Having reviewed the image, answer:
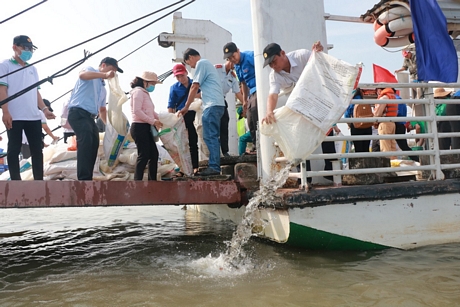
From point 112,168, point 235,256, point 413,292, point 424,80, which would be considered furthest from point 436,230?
point 112,168

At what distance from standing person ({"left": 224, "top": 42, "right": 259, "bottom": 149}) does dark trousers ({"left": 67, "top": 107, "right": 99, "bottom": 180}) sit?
1.82 m

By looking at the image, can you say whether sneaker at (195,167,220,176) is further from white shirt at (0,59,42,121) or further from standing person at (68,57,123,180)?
white shirt at (0,59,42,121)

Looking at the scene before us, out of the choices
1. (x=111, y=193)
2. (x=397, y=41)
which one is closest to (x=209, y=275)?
(x=111, y=193)

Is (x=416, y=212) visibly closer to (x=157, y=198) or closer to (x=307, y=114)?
(x=307, y=114)

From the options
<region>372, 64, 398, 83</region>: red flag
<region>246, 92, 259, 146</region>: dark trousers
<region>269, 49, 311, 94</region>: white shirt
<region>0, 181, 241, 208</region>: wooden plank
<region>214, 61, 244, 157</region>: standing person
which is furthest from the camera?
<region>372, 64, 398, 83</region>: red flag

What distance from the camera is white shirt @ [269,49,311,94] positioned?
3.79 metres

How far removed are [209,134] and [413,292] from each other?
8.83ft

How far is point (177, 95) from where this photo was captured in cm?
540

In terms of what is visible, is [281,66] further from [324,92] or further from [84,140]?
[84,140]

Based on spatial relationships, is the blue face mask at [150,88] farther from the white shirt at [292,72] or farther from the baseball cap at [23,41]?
the white shirt at [292,72]

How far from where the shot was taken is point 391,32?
588 cm

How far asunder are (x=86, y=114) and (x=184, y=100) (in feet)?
5.03

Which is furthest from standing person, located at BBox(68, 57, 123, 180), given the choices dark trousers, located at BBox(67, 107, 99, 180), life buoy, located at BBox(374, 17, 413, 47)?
life buoy, located at BBox(374, 17, 413, 47)

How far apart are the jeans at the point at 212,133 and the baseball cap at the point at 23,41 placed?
6.60ft
